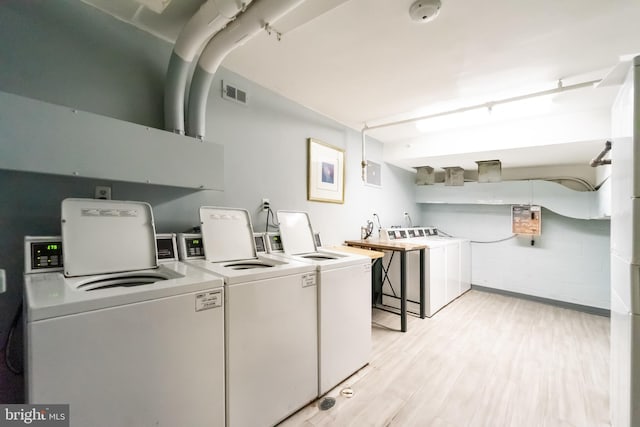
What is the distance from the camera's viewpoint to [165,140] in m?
1.56

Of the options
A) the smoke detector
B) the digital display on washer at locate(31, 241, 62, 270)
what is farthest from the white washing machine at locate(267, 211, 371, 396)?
the smoke detector

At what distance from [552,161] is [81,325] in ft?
16.8

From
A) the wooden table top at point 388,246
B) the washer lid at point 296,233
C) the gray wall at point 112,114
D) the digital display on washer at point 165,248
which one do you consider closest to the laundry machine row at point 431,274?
the wooden table top at point 388,246

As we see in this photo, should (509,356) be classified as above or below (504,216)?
below

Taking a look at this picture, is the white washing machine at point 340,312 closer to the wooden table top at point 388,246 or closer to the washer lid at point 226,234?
the washer lid at point 226,234

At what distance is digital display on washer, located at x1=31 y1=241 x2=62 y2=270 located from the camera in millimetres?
1240

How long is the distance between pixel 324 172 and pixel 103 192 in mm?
2057

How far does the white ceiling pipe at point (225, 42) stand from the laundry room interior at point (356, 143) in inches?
0.8

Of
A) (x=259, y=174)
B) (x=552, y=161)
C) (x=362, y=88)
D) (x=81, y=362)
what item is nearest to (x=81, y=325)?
(x=81, y=362)

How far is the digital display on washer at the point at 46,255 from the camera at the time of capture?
1240mm

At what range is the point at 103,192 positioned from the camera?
5.08 ft

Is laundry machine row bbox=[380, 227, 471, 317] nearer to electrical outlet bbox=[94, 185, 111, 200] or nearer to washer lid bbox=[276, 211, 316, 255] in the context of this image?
washer lid bbox=[276, 211, 316, 255]

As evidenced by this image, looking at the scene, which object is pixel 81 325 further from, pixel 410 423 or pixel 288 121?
pixel 288 121

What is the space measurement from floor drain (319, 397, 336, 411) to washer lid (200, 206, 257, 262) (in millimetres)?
1124
